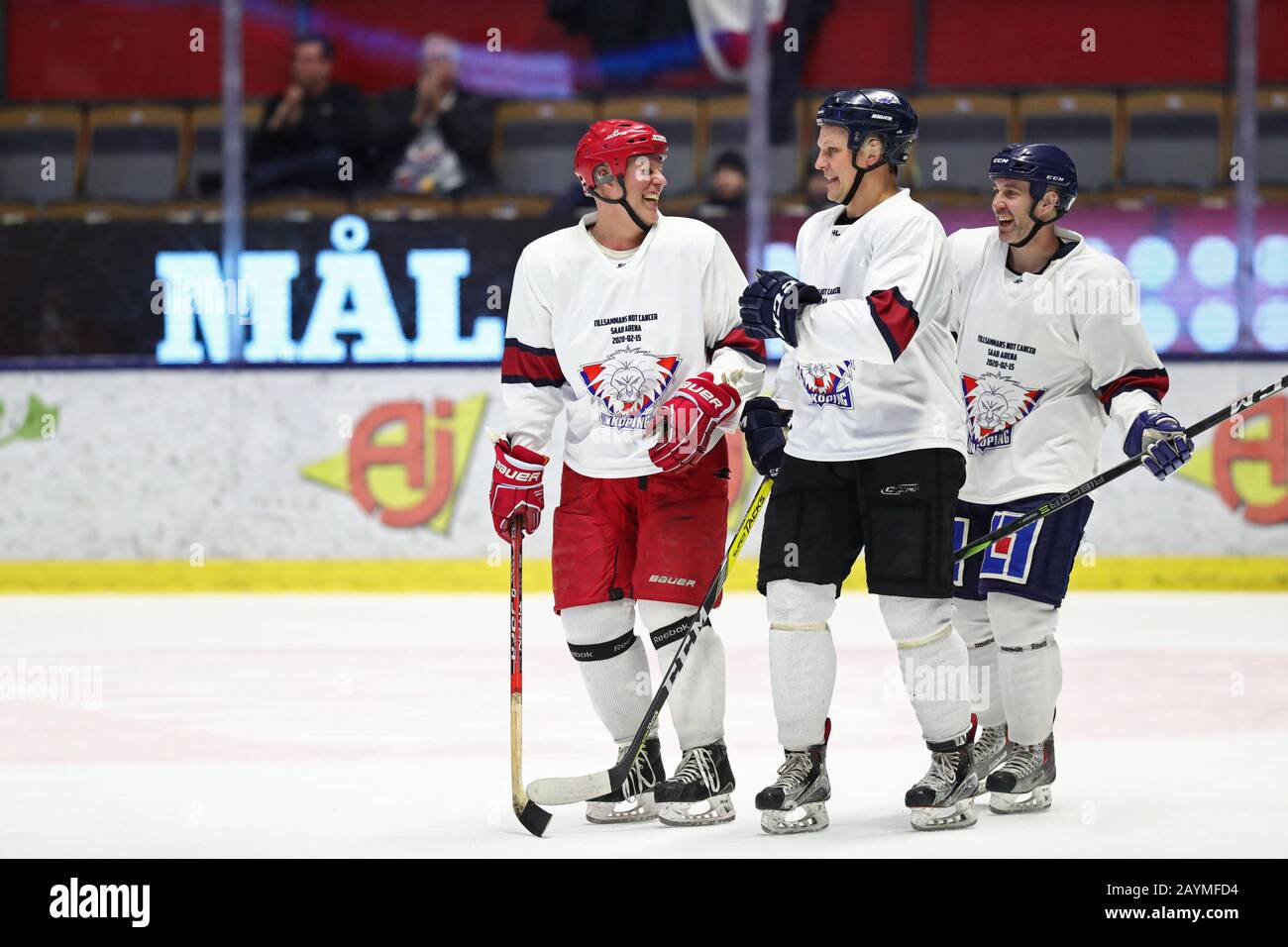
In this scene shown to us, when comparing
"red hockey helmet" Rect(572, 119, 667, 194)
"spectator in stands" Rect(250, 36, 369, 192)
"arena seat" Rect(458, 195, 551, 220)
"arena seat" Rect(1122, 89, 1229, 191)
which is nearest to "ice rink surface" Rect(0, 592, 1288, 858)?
"red hockey helmet" Rect(572, 119, 667, 194)

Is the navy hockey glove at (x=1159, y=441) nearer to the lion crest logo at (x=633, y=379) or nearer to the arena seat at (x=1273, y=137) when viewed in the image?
the lion crest logo at (x=633, y=379)

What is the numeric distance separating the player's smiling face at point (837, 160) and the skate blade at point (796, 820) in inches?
43.3

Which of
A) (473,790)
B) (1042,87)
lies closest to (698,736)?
(473,790)

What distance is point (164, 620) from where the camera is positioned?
7.11 meters

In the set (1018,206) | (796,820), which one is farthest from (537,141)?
(796,820)

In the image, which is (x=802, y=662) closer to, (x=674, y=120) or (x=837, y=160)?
(x=837, y=160)

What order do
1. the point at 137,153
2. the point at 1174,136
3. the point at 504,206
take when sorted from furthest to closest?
the point at 137,153 → the point at 1174,136 → the point at 504,206

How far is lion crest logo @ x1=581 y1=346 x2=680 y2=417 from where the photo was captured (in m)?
3.73

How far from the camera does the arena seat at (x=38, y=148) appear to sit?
9133 millimetres

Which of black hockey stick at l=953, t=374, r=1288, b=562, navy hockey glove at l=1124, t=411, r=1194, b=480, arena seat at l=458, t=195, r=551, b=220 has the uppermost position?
arena seat at l=458, t=195, r=551, b=220

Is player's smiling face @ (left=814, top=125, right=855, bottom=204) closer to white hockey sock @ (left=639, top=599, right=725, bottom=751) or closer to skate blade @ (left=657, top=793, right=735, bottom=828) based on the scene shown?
white hockey sock @ (left=639, top=599, right=725, bottom=751)

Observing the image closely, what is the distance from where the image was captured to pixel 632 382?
12.3 feet

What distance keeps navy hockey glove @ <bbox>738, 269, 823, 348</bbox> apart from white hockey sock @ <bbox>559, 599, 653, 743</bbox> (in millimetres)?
614

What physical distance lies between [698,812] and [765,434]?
70cm
